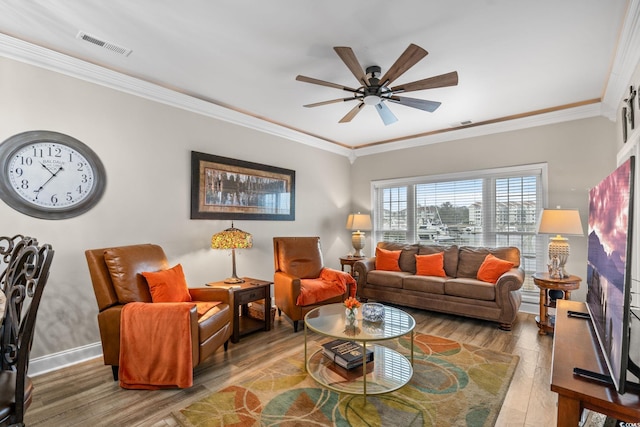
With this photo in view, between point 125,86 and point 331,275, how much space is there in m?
3.03

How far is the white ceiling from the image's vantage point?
7.11 feet

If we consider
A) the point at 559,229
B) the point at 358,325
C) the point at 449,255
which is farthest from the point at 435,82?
the point at 449,255

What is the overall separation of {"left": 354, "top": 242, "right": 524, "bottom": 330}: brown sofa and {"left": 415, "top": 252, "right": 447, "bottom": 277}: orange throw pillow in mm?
111

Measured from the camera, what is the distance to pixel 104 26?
236cm

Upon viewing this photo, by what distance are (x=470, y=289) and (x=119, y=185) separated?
4.04 m

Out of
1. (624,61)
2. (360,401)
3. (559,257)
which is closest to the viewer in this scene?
(360,401)

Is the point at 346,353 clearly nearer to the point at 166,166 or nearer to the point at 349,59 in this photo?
the point at 349,59

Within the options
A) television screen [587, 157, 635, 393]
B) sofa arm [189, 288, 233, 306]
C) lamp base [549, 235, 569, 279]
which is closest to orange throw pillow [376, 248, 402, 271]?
lamp base [549, 235, 569, 279]

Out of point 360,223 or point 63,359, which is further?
point 360,223

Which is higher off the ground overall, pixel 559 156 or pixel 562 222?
pixel 559 156

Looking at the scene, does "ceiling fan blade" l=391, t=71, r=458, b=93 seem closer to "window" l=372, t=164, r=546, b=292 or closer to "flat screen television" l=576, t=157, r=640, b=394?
"flat screen television" l=576, t=157, r=640, b=394

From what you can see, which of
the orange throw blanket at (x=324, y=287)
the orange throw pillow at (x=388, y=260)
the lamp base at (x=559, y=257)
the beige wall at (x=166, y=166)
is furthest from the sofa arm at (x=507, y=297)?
the orange throw blanket at (x=324, y=287)

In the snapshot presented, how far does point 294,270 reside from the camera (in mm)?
4051

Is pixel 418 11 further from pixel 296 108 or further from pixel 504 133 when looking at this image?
pixel 504 133
